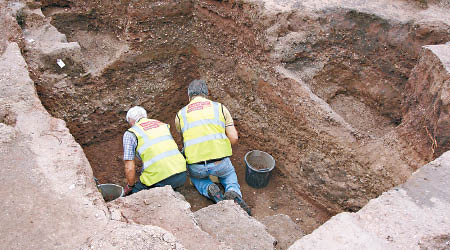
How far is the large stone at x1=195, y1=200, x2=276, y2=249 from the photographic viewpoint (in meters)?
2.66

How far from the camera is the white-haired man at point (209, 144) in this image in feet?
12.9

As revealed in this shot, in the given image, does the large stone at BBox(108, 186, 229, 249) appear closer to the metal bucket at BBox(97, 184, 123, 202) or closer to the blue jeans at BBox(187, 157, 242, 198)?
the blue jeans at BBox(187, 157, 242, 198)

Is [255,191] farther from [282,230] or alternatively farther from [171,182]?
[171,182]

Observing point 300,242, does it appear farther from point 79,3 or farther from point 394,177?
point 79,3

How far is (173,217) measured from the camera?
2.59 meters

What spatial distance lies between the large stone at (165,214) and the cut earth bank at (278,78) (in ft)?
5.00

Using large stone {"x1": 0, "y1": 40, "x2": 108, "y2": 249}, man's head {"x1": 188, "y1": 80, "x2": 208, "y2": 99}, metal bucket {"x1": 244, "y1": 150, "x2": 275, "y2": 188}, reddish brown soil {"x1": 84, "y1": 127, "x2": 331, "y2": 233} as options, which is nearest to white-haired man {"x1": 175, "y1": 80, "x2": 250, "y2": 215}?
man's head {"x1": 188, "y1": 80, "x2": 208, "y2": 99}

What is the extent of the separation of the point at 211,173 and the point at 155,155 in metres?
0.71

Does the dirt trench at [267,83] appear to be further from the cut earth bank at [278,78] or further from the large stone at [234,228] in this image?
the large stone at [234,228]

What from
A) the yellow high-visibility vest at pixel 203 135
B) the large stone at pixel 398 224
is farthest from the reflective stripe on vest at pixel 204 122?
the large stone at pixel 398 224

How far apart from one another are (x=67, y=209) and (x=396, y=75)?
4063mm

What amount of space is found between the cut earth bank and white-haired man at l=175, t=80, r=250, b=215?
0.38m

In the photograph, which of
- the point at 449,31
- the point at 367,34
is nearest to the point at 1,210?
the point at 367,34

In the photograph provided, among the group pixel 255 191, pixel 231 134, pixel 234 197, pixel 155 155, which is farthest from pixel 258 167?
pixel 155 155
